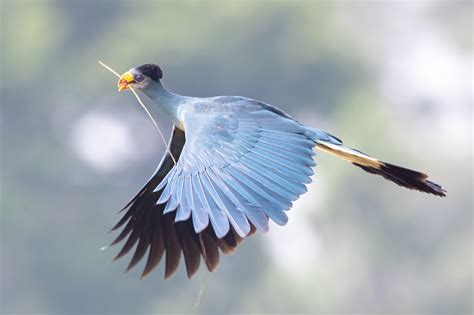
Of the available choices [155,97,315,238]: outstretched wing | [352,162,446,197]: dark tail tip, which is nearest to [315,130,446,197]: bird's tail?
[352,162,446,197]: dark tail tip

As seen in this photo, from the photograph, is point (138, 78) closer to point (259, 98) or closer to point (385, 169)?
point (385, 169)

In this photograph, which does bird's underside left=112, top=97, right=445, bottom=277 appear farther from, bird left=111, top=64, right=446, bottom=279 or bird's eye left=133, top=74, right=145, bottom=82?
bird's eye left=133, top=74, right=145, bottom=82

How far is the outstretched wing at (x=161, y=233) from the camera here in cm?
678

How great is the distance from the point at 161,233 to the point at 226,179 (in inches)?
38.6

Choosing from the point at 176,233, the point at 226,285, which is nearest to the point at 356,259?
the point at 226,285

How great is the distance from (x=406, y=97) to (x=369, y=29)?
1.59 metres

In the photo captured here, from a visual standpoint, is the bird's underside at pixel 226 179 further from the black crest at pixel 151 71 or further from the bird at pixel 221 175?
the black crest at pixel 151 71

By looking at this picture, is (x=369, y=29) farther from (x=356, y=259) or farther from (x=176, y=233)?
(x=176, y=233)

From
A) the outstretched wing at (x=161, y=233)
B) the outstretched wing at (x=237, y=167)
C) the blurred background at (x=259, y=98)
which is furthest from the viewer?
the blurred background at (x=259, y=98)

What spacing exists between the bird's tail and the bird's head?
A: 929mm

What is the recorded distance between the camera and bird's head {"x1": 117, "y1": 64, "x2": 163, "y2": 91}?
6828mm

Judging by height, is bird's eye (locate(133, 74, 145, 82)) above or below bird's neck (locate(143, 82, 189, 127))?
above

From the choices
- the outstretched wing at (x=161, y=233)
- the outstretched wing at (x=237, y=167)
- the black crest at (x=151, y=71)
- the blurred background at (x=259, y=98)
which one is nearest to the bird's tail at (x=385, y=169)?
the outstretched wing at (x=237, y=167)

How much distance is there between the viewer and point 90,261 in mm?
18562
